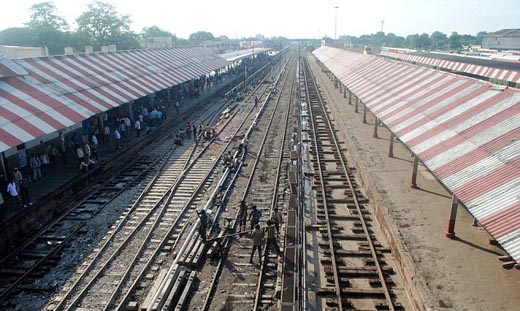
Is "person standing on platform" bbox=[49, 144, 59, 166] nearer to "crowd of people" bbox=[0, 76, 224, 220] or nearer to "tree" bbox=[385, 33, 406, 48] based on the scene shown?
"crowd of people" bbox=[0, 76, 224, 220]

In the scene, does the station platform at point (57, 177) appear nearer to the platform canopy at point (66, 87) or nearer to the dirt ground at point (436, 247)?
the platform canopy at point (66, 87)

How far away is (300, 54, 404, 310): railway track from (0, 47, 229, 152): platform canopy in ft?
36.7

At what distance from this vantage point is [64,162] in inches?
801

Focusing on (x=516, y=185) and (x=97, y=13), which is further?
(x=97, y=13)

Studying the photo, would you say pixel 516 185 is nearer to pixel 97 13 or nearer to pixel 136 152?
pixel 136 152

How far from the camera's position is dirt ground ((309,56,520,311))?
10.1m

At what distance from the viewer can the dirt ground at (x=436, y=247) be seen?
10070 millimetres

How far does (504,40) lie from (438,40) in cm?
5338

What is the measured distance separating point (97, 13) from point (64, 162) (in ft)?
240

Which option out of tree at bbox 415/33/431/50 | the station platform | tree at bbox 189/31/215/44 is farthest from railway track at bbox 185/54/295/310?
tree at bbox 189/31/215/44

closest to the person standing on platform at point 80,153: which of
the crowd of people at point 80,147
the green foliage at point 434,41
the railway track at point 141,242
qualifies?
the crowd of people at point 80,147

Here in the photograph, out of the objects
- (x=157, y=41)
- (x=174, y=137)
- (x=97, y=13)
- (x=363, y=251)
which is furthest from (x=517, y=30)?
(x=363, y=251)

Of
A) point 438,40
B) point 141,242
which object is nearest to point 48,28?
point 141,242

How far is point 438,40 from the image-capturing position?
6068 inches
